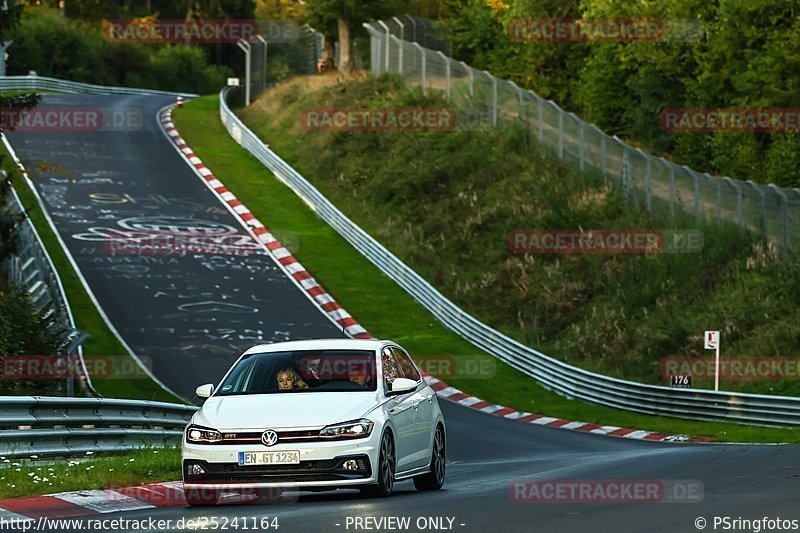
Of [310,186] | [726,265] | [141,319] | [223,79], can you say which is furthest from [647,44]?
[223,79]

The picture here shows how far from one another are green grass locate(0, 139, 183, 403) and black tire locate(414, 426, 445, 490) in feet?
49.5

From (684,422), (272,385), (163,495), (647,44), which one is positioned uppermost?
(647,44)

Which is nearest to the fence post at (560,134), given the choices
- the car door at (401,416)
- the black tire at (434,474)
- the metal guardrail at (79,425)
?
the metal guardrail at (79,425)

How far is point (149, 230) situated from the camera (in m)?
46.1

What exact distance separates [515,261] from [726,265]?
23.8 feet

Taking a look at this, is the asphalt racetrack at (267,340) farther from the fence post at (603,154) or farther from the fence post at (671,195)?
the fence post at (603,154)

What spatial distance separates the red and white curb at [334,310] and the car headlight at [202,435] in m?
3.60

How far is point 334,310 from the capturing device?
1538 inches

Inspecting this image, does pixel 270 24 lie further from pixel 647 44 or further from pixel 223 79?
pixel 647 44

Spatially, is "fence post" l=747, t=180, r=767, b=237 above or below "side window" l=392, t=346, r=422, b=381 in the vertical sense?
above

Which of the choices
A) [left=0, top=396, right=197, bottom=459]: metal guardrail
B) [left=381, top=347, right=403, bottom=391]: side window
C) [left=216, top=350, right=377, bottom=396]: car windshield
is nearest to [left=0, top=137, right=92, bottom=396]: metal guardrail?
[left=0, top=396, right=197, bottom=459]: metal guardrail

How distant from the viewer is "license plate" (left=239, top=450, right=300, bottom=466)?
12.0 m

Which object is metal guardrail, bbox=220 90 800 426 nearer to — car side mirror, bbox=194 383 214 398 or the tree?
car side mirror, bbox=194 383 214 398

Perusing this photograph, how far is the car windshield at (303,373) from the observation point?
1296 centimetres
